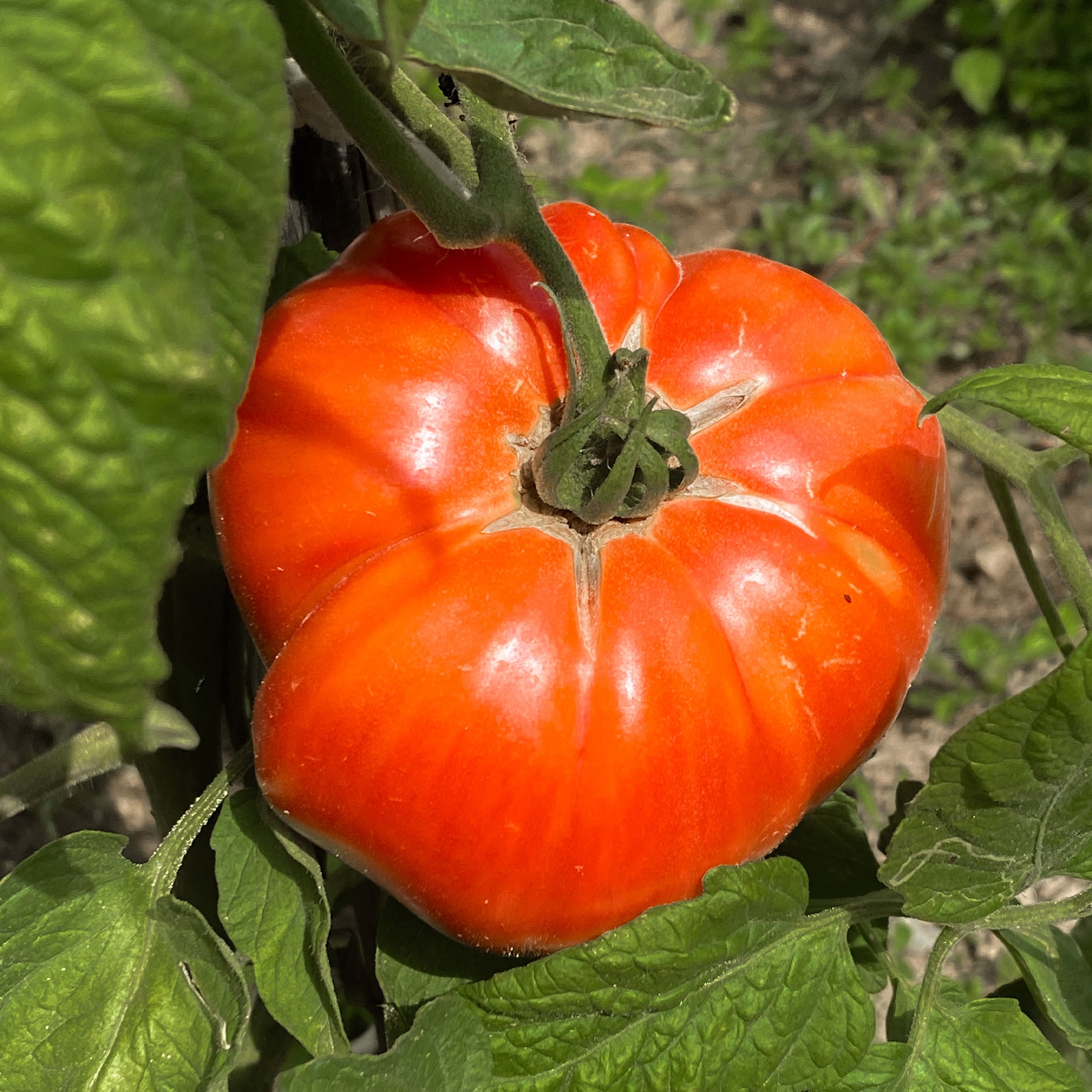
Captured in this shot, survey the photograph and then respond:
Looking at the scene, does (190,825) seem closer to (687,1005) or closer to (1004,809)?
(687,1005)

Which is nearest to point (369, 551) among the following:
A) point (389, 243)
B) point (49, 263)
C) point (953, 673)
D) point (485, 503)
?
point (485, 503)

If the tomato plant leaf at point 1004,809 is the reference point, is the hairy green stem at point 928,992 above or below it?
below

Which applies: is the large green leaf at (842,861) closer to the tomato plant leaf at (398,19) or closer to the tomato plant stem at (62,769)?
the tomato plant stem at (62,769)

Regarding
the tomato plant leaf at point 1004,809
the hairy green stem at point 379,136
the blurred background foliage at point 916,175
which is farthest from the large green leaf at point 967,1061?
the blurred background foliage at point 916,175

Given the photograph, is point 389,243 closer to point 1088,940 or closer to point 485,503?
point 485,503

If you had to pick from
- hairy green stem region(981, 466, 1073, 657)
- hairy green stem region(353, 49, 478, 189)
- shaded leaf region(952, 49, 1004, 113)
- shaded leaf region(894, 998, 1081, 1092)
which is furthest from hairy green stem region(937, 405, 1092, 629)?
shaded leaf region(952, 49, 1004, 113)

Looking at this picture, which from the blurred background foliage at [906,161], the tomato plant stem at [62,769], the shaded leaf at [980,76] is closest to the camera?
the tomato plant stem at [62,769]
